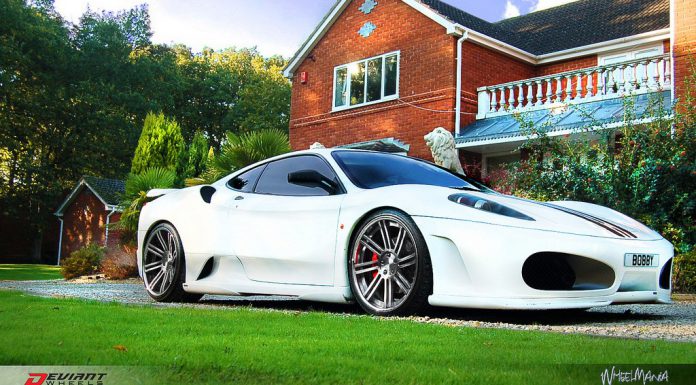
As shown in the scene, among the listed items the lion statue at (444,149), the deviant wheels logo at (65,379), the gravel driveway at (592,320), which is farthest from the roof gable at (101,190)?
the deviant wheels logo at (65,379)

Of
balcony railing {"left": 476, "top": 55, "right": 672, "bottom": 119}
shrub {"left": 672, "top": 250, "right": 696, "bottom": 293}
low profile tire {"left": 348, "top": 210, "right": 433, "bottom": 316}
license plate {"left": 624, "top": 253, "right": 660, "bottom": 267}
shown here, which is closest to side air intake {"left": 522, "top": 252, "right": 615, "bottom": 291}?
license plate {"left": 624, "top": 253, "right": 660, "bottom": 267}

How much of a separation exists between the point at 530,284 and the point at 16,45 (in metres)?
37.2

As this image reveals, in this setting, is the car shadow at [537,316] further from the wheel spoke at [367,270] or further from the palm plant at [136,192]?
the palm plant at [136,192]

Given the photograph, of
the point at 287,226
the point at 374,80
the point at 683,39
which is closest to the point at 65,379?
the point at 287,226

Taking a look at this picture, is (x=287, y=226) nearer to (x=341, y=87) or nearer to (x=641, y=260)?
(x=641, y=260)

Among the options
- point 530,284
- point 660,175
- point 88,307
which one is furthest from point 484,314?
point 660,175

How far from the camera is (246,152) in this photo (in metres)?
12.2

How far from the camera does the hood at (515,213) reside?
450 cm

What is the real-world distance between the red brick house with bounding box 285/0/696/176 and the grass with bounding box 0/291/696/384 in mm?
11628

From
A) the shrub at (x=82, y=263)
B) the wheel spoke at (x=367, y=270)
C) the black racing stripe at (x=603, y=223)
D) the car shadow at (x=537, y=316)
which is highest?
the black racing stripe at (x=603, y=223)

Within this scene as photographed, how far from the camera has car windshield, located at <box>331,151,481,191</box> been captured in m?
5.44

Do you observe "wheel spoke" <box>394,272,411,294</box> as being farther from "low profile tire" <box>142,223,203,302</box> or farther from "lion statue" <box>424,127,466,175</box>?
"lion statue" <box>424,127,466,175</box>

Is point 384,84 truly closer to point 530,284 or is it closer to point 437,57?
point 437,57

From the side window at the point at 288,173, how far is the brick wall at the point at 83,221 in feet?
103
